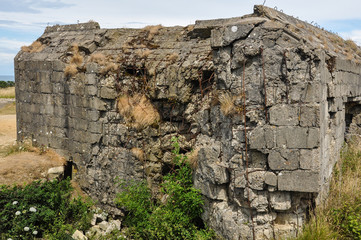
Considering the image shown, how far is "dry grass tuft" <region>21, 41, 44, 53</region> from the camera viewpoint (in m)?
10.6

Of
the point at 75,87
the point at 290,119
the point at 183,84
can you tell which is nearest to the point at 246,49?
the point at 290,119

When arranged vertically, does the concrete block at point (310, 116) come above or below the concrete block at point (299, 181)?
above

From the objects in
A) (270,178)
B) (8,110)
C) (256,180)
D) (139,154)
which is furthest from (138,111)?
(8,110)

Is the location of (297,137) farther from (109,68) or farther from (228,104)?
(109,68)

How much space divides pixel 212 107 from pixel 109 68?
114 inches

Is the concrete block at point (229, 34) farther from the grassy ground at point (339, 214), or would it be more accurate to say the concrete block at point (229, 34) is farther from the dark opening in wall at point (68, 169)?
the dark opening in wall at point (68, 169)

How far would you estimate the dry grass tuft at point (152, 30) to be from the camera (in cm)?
866

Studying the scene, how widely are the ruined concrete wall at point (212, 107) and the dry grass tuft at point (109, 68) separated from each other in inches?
0.8

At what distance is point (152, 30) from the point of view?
8789 mm

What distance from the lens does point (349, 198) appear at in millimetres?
5961

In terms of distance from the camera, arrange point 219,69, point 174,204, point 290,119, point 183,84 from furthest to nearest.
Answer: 1. point 183,84
2. point 174,204
3. point 219,69
4. point 290,119

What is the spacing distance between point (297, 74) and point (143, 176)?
3716mm

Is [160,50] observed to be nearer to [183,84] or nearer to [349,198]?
[183,84]

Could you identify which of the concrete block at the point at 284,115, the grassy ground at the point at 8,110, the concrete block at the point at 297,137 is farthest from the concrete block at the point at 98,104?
the grassy ground at the point at 8,110
